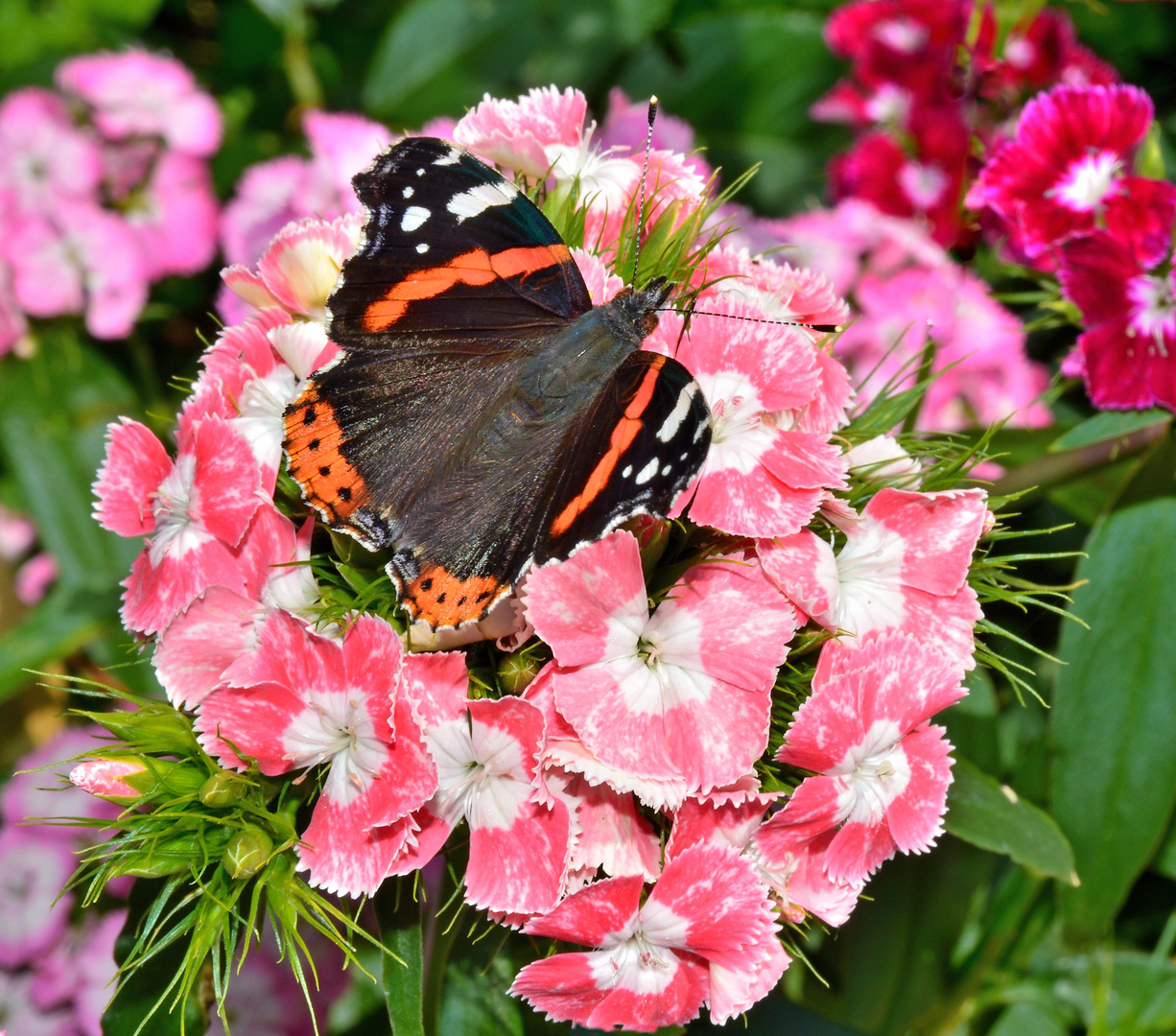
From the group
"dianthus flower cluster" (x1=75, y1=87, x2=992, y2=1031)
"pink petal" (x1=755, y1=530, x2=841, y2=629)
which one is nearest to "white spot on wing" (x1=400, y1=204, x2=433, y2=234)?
"dianthus flower cluster" (x1=75, y1=87, x2=992, y2=1031)

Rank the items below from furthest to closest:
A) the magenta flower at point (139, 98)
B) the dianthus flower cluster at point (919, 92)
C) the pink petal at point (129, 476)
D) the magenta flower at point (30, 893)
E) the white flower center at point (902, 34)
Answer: the magenta flower at point (139, 98), the white flower center at point (902, 34), the dianthus flower cluster at point (919, 92), the magenta flower at point (30, 893), the pink petal at point (129, 476)

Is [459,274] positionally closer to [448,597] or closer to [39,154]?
[448,597]

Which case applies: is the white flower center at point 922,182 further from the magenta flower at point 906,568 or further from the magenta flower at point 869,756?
the magenta flower at point 869,756

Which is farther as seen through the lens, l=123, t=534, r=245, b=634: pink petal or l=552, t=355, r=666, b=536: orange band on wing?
l=123, t=534, r=245, b=634: pink petal

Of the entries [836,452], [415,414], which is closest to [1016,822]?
[836,452]

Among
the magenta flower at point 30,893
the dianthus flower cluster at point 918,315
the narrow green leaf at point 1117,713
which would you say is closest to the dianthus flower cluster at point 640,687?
the narrow green leaf at point 1117,713

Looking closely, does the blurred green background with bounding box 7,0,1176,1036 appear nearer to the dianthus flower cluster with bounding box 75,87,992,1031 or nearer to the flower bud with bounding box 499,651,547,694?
the dianthus flower cluster with bounding box 75,87,992,1031

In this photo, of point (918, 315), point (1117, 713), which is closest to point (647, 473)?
point (1117, 713)
